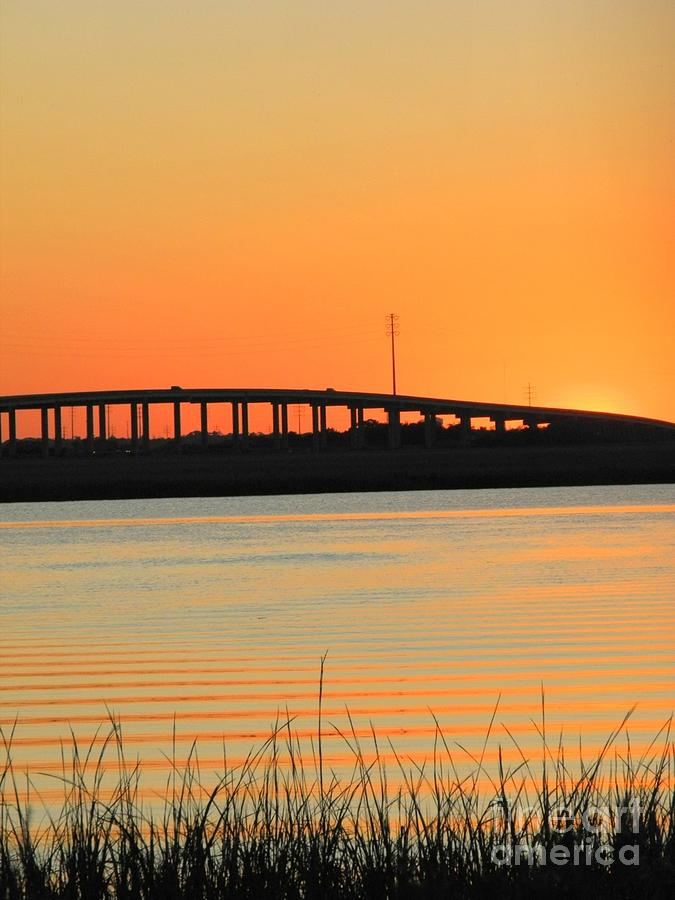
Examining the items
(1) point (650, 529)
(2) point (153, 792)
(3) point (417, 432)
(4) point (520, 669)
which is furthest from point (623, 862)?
(3) point (417, 432)

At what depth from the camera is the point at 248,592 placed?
2642cm

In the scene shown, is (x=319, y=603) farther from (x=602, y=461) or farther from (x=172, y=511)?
(x=602, y=461)

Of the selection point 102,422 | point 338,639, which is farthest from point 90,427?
point 338,639

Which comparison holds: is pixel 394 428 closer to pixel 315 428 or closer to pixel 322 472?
pixel 315 428

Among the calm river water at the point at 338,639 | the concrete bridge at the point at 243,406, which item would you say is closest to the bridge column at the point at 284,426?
the concrete bridge at the point at 243,406

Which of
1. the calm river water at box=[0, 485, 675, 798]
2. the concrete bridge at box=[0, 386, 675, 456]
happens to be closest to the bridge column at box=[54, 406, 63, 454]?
the concrete bridge at box=[0, 386, 675, 456]

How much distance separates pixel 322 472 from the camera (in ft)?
351

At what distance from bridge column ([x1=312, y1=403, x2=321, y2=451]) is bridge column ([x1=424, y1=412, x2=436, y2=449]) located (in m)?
9.30

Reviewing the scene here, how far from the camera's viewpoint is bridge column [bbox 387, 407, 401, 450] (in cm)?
12238

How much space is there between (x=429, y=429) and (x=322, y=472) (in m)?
21.7

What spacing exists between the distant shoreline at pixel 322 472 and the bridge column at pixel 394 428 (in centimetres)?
895

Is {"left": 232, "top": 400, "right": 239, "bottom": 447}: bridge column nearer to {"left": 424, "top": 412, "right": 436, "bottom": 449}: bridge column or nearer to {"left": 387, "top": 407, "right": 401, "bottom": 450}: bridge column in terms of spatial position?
{"left": 387, "top": 407, "right": 401, "bottom": 450}: bridge column

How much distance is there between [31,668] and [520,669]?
534 centimetres

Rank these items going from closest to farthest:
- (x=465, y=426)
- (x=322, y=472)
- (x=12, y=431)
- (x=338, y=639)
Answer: (x=338, y=639), (x=322, y=472), (x=12, y=431), (x=465, y=426)
